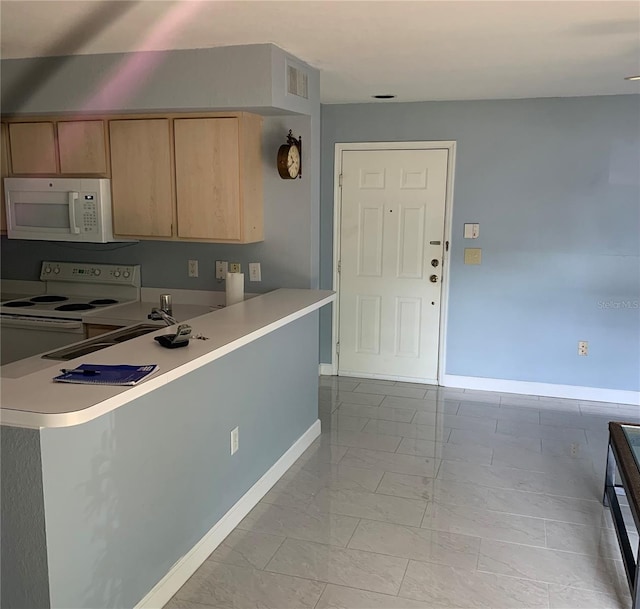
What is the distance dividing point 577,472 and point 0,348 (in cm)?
359

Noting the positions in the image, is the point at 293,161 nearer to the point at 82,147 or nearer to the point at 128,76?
the point at 128,76

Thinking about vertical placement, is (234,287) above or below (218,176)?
below

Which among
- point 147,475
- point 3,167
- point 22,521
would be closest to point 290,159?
point 3,167

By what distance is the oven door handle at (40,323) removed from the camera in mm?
3725

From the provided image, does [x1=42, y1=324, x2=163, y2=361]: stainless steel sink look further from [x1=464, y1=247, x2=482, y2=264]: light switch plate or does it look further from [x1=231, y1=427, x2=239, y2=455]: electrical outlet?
[x1=464, y1=247, x2=482, y2=264]: light switch plate

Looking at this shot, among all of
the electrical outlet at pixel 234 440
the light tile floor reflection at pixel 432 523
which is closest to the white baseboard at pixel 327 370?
the light tile floor reflection at pixel 432 523

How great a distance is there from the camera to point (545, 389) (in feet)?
16.4

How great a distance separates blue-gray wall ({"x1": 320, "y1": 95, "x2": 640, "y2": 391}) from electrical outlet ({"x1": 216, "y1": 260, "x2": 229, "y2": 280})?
1.77 metres

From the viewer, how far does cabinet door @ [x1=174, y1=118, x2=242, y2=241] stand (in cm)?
355

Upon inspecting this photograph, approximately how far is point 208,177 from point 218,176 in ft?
0.22

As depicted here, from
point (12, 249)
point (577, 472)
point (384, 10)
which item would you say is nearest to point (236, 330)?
point (384, 10)

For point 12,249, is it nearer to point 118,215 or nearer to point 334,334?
point 118,215

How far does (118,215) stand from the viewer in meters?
3.86

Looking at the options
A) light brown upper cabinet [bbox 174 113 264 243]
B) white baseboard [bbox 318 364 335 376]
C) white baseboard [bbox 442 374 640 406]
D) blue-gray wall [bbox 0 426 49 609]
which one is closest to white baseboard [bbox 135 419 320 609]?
blue-gray wall [bbox 0 426 49 609]
